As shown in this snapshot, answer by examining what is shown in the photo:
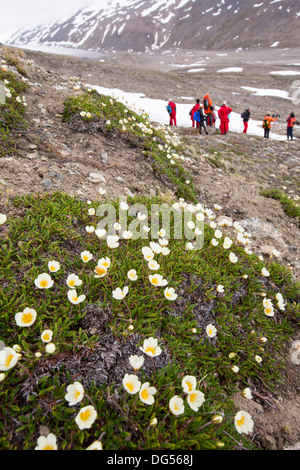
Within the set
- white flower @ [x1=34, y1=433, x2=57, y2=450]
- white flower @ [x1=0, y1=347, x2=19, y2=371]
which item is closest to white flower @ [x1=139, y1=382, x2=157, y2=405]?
white flower @ [x1=34, y1=433, x2=57, y2=450]

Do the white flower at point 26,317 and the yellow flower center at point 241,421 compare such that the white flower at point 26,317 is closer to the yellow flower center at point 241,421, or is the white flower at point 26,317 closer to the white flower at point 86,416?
the white flower at point 86,416

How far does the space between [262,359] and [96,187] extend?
3.52 m

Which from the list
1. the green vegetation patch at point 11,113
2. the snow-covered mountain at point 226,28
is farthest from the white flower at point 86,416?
the snow-covered mountain at point 226,28

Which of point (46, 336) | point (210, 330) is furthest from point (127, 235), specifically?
point (46, 336)

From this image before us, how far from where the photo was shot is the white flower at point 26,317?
2.08m

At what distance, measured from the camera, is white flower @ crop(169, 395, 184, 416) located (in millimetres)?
1866

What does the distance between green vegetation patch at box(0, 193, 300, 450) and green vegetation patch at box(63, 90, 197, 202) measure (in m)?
2.20

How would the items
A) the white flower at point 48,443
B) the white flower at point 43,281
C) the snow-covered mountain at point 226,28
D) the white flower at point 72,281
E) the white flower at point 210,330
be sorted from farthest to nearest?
1. the snow-covered mountain at point 226,28
2. the white flower at point 210,330
3. the white flower at point 72,281
4. the white flower at point 43,281
5. the white flower at point 48,443

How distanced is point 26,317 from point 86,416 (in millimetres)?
883

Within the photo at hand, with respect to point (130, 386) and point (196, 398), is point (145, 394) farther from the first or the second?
point (196, 398)

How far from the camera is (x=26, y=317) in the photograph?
214 cm

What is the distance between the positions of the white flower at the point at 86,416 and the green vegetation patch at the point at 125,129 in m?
4.78

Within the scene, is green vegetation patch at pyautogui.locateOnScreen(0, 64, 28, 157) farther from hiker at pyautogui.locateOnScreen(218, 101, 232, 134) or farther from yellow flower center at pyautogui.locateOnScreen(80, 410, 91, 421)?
hiker at pyautogui.locateOnScreen(218, 101, 232, 134)
